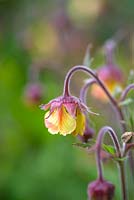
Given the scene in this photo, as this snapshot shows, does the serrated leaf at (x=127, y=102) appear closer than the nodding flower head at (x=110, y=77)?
Yes

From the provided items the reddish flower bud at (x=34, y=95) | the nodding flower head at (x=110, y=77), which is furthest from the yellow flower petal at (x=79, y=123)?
the reddish flower bud at (x=34, y=95)

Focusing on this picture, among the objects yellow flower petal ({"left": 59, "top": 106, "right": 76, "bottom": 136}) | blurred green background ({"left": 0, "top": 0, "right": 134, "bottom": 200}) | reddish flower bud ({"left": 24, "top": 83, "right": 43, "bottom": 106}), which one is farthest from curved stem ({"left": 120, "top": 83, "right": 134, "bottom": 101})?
reddish flower bud ({"left": 24, "top": 83, "right": 43, "bottom": 106})

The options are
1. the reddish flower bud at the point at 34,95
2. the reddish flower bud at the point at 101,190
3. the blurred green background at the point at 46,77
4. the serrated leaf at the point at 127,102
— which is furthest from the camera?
the blurred green background at the point at 46,77

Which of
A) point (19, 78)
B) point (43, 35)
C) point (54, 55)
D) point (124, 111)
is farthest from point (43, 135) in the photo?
point (124, 111)

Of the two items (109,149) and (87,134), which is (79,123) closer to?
(109,149)

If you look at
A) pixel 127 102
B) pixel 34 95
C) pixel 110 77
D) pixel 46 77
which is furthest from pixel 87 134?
pixel 46 77

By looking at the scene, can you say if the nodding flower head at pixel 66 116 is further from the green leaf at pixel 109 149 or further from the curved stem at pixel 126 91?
the curved stem at pixel 126 91

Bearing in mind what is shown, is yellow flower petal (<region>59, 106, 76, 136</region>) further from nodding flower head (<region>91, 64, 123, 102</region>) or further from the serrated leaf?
nodding flower head (<region>91, 64, 123, 102</region>)

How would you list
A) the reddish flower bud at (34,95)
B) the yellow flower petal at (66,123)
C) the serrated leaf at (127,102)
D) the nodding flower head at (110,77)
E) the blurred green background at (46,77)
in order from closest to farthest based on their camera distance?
the yellow flower petal at (66,123) → the serrated leaf at (127,102) → the nodding flower head at (110,77) → the reddish flower bud at (34,95) → the blurred green background at (46,77)
